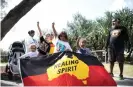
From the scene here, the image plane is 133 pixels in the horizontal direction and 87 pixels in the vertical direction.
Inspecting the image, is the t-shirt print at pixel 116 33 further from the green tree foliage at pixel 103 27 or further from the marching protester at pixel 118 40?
the green tree foliage at pixel 103 27

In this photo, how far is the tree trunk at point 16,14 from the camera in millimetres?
11289

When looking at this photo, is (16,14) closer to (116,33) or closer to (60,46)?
(60,46)

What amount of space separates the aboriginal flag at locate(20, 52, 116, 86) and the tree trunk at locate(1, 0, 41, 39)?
369 centimetres

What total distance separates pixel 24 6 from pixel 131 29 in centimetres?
2208

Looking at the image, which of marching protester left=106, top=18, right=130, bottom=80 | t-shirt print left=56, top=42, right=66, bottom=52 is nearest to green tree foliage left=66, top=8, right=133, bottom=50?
marching protester left=106, top=18, right=130, bottom=80

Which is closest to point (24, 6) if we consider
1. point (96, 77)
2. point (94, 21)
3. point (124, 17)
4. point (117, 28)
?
point (117, 28)

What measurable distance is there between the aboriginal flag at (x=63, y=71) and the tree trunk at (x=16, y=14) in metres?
3.69

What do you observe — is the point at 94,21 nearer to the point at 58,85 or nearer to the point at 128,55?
the point at 128,55

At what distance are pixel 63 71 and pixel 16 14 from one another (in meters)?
4.59

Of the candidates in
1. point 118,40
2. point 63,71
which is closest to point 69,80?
point 63,71

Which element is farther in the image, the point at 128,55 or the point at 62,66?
the point at 128,55

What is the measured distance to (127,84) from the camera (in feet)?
33.7

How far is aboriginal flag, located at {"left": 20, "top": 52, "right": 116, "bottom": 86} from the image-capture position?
7.36 metres

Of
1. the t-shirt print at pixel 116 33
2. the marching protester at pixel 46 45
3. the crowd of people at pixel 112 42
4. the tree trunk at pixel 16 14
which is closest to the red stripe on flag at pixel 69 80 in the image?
the crowd of people at pixel 112 42
